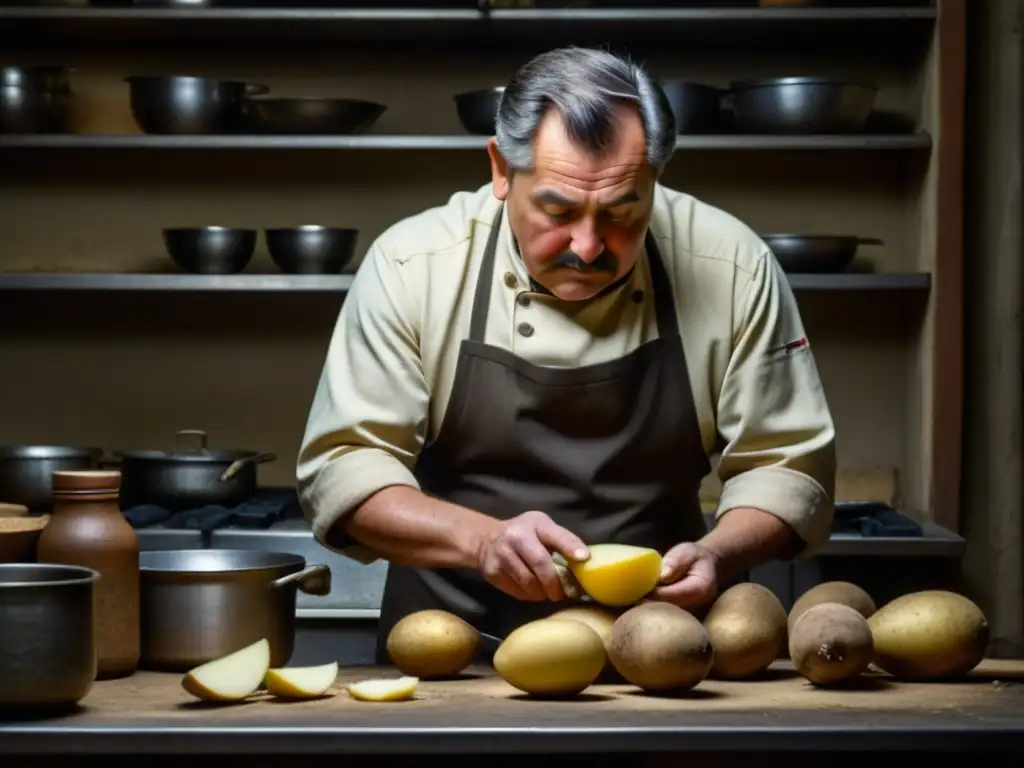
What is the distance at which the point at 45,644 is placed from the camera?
5.27 feet

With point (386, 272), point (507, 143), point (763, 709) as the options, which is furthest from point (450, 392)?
point (763, 709)

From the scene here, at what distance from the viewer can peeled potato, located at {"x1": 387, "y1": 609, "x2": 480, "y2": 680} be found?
6.18ft

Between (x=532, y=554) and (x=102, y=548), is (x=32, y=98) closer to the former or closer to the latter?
(x=102, y=548)

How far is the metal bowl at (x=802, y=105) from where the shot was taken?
375 centimetres

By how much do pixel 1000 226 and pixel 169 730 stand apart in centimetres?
285

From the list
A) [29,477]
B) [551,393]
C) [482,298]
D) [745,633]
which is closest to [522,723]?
[745,633]

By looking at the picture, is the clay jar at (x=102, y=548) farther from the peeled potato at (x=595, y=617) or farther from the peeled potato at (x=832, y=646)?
the peeled potato at (x=832, y=646)

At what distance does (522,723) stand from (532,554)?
0.36 m

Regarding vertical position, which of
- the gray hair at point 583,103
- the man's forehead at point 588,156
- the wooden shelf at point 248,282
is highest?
the gray hair at point 583,103

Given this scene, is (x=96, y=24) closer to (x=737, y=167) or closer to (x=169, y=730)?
(x=737, y=167)

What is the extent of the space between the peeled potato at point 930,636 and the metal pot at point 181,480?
2.04 metres

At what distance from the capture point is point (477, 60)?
4.20 m

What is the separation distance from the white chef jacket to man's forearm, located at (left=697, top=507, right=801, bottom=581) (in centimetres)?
4

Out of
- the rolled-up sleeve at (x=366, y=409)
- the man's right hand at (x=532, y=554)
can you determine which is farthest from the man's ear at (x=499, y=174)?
the man's right hand at (x=532, y=554)
